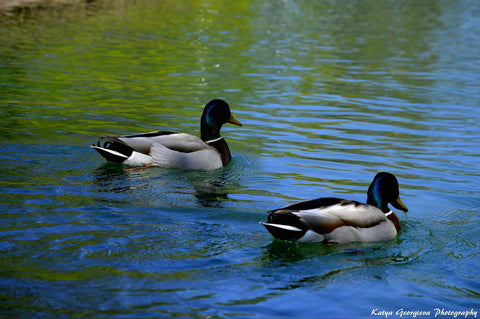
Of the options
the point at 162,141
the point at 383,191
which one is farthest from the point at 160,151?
the point at 383,191

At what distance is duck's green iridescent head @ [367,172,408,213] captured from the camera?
872 centimetres

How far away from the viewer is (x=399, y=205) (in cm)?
887

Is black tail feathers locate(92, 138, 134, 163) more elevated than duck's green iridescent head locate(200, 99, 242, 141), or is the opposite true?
duck's green iridescent head locate(200, 99, 242, 141)

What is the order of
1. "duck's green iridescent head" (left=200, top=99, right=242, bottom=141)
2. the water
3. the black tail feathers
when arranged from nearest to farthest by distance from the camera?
the water < the black tail feathers < "duck's green iridescent head" (left=200, top=99, right=242, bottom=141)

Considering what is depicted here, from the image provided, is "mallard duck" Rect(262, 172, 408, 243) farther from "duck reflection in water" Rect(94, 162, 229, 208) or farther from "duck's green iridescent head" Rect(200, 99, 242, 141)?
"duck's green iridescent head" Rect(200, 99, 242, 141)

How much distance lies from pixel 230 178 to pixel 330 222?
343 centimetres

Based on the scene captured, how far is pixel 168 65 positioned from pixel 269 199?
13039 mm

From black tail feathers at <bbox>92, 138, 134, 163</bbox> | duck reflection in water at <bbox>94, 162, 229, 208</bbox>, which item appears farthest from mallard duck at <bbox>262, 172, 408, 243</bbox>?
black tail feathers at <bbox>92, 138, 134, 163</bbox>

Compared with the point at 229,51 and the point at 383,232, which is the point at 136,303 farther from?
the point at 229,51

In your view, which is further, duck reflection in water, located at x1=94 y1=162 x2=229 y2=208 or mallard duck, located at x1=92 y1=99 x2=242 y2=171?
mallard duck, located at x1=92 y1=99 x2=242 y2=171

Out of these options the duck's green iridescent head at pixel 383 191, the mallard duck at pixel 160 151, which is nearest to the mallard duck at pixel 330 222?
the duck's green iridescent head at pixel 383 191

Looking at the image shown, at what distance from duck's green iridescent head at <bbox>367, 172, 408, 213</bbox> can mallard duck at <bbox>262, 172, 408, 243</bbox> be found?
11.0 inches

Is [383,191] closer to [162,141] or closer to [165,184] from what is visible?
[165,184]

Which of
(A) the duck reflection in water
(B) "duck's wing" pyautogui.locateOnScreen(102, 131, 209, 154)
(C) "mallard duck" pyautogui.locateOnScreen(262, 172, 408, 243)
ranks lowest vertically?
(A) the duck reflection in water
